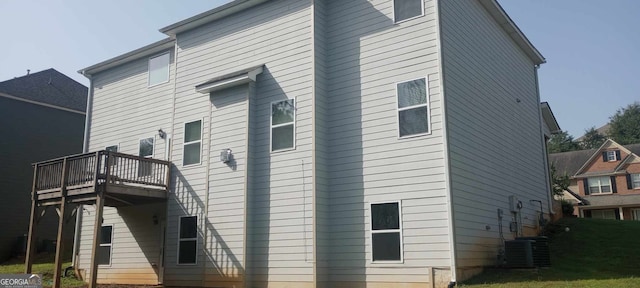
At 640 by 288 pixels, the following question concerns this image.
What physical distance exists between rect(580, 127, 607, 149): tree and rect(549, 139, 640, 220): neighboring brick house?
3157 cm

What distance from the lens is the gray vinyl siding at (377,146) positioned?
10.9m

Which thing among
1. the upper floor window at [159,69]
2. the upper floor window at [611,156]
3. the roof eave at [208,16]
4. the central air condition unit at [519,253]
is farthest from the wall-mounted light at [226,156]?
the upper floor window at [611,156]

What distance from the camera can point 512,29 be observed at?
15680 millimetres

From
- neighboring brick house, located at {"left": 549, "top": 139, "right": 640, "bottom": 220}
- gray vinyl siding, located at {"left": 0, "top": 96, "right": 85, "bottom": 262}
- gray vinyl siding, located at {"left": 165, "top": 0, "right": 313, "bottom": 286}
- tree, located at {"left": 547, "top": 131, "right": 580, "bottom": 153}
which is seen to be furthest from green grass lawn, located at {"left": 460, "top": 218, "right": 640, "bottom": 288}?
tree, located at {"left": 547, "top": 131, "right": 580, "bottom": 153}

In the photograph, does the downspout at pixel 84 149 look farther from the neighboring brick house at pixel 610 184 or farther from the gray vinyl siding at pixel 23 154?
the neighboring brick house at pixel 610 184

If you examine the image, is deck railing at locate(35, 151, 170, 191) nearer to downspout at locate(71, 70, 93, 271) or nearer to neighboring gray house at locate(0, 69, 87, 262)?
downspout at locate(71, 70, 93, 271)

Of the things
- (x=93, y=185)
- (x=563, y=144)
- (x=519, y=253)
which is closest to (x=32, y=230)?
(x=93, y=185)

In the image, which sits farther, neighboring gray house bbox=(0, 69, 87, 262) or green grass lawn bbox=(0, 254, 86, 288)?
neighboring gray house bbox=(0, 69, 87, 262)

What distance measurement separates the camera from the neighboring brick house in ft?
121

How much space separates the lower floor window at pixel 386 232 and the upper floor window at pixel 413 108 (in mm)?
1697

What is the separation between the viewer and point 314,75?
41.4 ft

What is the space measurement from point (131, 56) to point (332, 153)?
30.3 feet

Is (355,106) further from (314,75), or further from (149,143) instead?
(149,143)

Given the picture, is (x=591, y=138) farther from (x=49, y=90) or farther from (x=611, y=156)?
(x=49, y=90)
